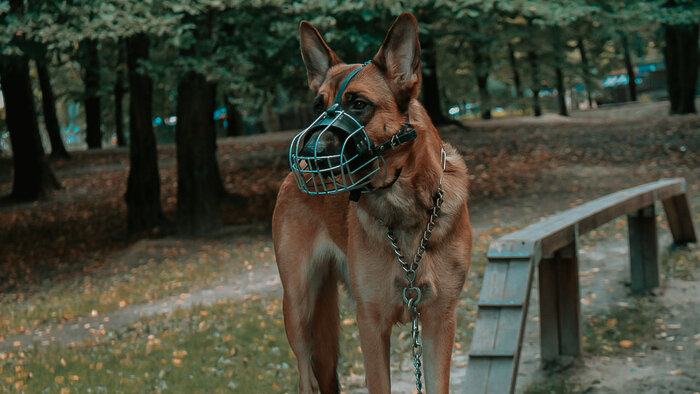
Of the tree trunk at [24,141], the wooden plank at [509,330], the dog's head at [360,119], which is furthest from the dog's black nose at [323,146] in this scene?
the tree trunk at [24,141]

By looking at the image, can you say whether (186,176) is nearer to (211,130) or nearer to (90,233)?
(211,130)

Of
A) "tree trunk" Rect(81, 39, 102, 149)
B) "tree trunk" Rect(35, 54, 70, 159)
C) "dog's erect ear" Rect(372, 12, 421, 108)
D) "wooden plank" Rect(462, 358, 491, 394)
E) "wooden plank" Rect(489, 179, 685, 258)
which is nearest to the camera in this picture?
"dog's erect ear" Rect(372, 12, 421, 108)

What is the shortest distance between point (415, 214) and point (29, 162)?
1823 cm

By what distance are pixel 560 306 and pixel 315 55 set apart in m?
3.74

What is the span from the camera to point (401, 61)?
10.3ft

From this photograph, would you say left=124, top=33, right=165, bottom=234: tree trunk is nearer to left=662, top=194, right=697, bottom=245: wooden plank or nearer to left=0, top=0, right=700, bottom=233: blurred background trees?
left=0, top=0, right=700, bottom=233: blurred background trees

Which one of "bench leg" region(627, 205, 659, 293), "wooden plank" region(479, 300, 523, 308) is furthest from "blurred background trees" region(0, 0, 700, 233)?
"wooden plank" region(479, 300, 523, 308)

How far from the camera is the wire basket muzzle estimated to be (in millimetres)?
2855

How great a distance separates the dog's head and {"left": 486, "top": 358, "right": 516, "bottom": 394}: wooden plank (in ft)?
5.55

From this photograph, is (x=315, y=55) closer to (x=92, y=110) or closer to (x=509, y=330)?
(x=509, y=330)

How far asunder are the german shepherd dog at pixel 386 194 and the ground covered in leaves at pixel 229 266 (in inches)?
94.5

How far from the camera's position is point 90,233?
15859 millimetres

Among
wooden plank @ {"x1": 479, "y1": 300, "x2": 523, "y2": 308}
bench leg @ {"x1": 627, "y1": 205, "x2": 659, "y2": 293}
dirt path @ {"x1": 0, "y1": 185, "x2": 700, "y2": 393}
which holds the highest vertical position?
wooden plank @ {"x1": 479, "y1": 300, "x2": 523, "y2": 308}

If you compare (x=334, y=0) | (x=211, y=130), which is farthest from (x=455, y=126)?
(x=334, y=0)
